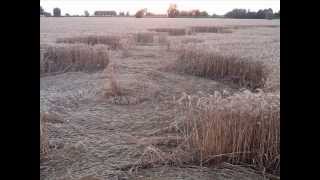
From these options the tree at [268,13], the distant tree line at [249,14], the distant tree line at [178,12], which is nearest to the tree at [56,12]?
the distant tree line at [178,12]

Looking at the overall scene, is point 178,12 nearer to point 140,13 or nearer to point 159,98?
point 140,13

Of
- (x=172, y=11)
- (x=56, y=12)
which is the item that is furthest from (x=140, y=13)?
(x=56, y=12)

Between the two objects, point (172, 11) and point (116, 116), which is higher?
point (172, 11)

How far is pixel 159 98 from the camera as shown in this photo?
208 centimetres

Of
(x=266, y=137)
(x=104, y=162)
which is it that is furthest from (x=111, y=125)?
(x=266, y=137)

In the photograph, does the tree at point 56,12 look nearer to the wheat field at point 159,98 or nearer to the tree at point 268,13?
the wheat field at point 159,98

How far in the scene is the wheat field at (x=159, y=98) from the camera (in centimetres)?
198

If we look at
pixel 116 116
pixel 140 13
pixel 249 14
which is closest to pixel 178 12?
pixel 140 13

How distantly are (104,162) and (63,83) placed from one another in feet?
1.38

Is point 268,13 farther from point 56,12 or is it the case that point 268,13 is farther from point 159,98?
point 56,12
